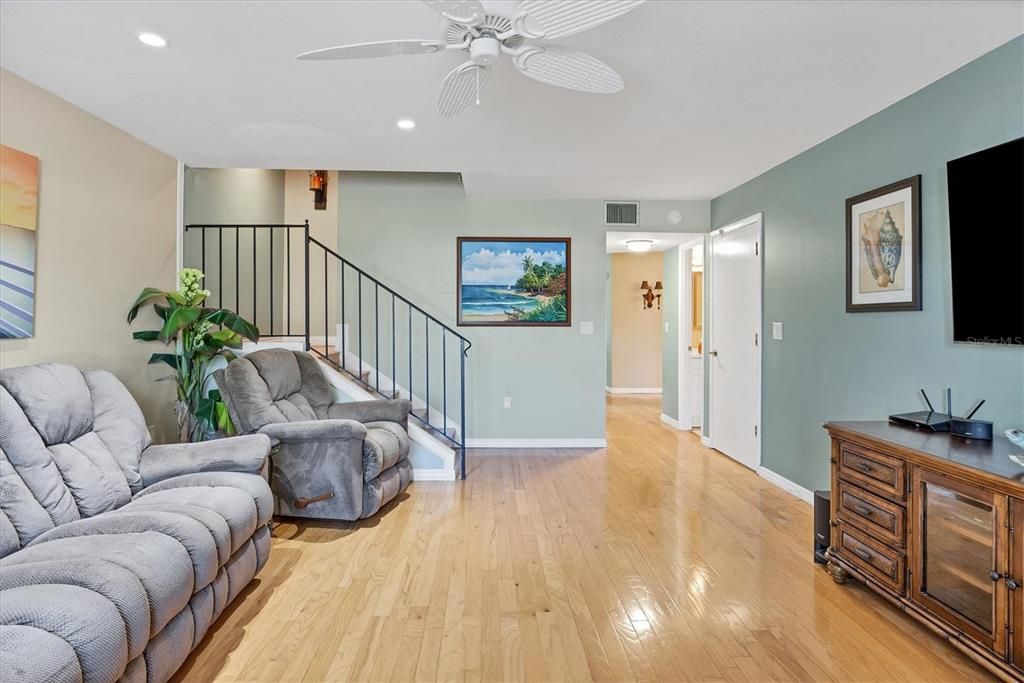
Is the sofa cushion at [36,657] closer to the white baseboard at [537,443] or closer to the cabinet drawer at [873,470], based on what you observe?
the cabinet drawer at [873,470]

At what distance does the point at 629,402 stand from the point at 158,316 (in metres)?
6.62

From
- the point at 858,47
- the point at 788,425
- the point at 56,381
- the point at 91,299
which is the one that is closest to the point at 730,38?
the point at 858,47

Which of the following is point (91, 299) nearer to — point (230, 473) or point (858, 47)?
point (230, 473)

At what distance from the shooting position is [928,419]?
2.38m

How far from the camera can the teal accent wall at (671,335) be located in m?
6.20

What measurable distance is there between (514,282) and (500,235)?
1.61 feet

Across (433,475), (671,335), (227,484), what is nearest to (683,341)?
(671,335)

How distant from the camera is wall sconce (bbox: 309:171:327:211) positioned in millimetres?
5875

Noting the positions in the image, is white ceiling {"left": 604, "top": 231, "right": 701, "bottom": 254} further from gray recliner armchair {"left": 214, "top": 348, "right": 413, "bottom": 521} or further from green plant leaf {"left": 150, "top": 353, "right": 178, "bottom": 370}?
green plant leaf {"left": 150, "top": 353, "right": 178, "bottom": 370}

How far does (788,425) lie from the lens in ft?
12.6

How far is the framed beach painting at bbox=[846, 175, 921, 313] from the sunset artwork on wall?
4.45 m

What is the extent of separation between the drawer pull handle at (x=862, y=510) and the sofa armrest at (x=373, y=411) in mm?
2868

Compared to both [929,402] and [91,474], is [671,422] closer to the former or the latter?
[929,402]

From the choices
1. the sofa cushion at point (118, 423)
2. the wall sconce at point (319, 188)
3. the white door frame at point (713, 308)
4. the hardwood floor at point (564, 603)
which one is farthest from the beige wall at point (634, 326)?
the sofa cushion at point (118, 423)
